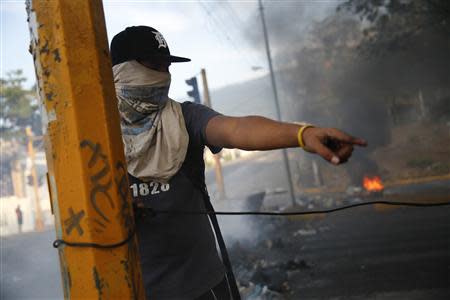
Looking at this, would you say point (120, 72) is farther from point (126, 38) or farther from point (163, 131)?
point (163, 131)

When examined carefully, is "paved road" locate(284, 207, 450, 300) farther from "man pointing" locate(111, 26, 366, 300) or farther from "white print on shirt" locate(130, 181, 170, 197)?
"white print on shirt" locate(130, 181, 170, 197)

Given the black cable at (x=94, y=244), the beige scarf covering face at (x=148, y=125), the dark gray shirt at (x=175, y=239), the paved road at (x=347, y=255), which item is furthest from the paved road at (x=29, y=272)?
the black cable at (x=94, y=244)

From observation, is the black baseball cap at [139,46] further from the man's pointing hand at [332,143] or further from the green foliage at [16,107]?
the green foliage at [16,107]

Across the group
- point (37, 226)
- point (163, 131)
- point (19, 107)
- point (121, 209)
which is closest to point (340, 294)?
point (163, 131)

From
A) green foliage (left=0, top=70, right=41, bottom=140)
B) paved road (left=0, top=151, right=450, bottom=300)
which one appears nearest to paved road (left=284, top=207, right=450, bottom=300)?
paved road (left=0, top=151, right=450, bottom=300)

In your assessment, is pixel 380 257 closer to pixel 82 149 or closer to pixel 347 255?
pixel 347 255

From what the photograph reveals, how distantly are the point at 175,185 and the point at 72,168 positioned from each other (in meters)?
0.65

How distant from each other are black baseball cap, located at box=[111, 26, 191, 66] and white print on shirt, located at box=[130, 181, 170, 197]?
53cm

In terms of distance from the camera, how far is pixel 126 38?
1.79 metres

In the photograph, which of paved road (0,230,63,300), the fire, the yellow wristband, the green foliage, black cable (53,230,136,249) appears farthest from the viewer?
the green foliage

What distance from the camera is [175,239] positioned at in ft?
5.78

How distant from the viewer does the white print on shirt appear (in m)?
1.74

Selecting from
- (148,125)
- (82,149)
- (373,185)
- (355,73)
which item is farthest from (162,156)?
(355,73)

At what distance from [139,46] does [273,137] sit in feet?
2.48
